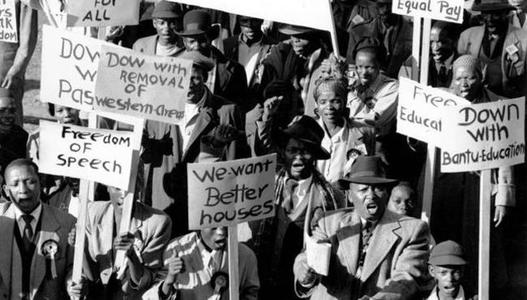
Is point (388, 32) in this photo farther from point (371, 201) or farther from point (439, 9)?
point (371, 201)

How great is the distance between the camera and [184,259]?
15.8 m

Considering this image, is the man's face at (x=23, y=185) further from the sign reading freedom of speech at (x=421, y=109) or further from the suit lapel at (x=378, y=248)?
the sign reading freedom of speech at (x=421, y=109)

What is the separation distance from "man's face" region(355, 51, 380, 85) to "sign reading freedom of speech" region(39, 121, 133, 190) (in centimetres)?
250

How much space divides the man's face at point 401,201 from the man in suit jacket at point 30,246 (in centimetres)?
230

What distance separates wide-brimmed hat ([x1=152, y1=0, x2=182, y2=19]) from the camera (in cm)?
1850

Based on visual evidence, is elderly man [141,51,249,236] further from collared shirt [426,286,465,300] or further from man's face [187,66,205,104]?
collared shirt [426,286,465,300]

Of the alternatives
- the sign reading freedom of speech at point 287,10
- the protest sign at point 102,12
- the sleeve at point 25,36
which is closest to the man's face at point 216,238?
the protest sign at point 102,12

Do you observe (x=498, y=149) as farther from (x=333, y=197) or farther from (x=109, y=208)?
(x=109, y=208)

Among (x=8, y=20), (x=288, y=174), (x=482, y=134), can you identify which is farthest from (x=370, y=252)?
(x=8, y=20)

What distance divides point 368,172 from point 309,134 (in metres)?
0.93

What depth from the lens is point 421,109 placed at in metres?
16.2

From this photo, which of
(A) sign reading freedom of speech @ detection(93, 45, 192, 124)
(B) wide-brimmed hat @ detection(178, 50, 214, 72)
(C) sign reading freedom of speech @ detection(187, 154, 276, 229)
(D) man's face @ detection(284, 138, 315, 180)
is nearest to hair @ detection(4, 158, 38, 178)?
(A) sign reading freedom of speech @ detection(93, 45, 192, 124)

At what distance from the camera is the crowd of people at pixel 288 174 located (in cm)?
1547

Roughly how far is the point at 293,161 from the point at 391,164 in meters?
1.03
